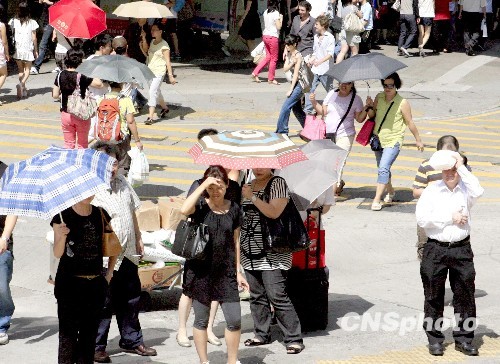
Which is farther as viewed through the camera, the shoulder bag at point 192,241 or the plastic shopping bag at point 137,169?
the plastic shopping bag at point 137,169

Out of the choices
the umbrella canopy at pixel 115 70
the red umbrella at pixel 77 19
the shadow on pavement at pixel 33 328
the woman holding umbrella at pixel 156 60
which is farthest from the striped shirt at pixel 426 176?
the woman holding umbrella at pixel 156 60

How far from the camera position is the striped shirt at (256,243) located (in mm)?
9344

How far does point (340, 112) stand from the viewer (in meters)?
14.6

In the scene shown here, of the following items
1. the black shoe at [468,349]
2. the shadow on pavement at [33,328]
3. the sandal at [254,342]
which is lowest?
the shadow on pavement at [33,328]

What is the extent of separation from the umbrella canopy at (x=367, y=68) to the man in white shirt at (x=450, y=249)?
4.94m

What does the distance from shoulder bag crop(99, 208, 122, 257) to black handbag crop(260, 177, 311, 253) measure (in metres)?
1.41

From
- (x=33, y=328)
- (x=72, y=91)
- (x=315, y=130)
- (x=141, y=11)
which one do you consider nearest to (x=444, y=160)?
(x=33, y=328)

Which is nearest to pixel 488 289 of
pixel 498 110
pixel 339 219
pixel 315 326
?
pixel 315 326

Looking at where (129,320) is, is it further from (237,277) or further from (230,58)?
(230,58)

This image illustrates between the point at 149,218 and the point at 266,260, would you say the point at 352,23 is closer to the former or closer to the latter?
the point at 149,218

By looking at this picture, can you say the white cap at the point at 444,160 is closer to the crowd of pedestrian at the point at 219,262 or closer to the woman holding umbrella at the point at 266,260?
the crowd of pedestrian at the point at 219,262

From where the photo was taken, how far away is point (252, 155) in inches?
358

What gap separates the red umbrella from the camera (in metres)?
17.9

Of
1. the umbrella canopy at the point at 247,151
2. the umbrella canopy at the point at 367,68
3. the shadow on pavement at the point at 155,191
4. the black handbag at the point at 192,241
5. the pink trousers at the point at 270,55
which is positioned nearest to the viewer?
the black handbag at the point at 192,241
